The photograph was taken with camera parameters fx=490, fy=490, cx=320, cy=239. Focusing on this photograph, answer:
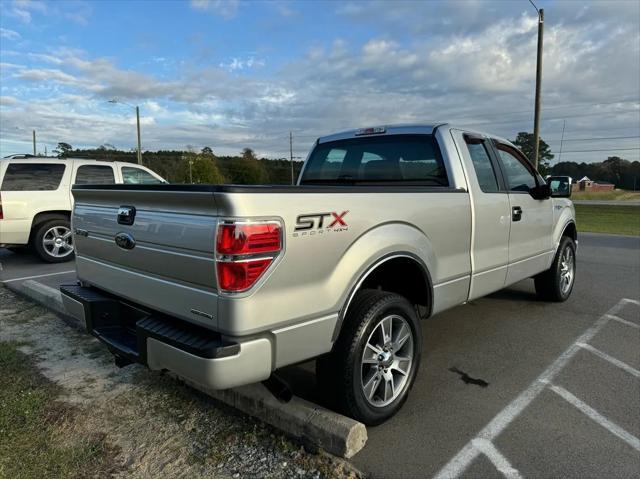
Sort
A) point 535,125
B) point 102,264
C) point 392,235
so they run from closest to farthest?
point 392,235, point 102,264, point 535,125

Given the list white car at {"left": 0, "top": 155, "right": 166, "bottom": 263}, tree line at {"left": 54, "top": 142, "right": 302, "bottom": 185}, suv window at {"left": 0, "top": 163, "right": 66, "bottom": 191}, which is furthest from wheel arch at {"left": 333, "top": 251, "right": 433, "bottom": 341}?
Result: tree line at {"left": 54, "top": 142, "right": 302, "bottom": 185}

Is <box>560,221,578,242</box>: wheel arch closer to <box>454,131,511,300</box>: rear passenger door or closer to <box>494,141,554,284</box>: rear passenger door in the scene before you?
<box>494,141,554,284</box>: rear passenger door

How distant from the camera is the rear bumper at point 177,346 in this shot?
2287 mm

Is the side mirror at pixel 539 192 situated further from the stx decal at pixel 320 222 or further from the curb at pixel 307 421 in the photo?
the curb at pixel 307 421

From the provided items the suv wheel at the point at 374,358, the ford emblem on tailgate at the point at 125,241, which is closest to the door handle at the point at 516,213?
the suv wheel at the point at 374,358

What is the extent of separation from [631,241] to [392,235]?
12.3m

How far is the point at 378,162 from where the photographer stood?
4477 millimetres

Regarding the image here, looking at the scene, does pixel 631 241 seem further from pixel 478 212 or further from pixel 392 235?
pixel 392 235

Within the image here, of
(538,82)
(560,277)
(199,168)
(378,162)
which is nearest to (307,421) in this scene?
(378,162)

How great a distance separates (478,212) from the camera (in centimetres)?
394

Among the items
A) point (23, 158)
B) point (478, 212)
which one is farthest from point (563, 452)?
point (23, 158)

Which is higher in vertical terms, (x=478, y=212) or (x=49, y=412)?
(x=478, y=212)

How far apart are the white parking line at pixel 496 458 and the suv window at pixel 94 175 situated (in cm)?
844

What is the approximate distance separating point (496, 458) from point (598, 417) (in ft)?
3.20
